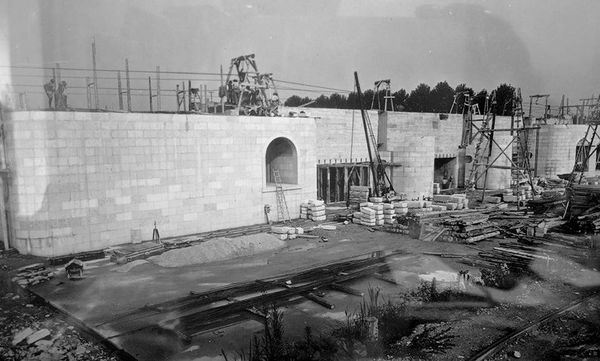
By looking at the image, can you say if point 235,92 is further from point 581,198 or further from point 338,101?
point 338,101

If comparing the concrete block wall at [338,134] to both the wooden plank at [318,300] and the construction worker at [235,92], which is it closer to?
the construction worker at [235,92]

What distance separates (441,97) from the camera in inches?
2645

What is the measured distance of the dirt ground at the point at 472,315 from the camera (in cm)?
786

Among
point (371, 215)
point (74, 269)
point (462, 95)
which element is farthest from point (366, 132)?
point (462, 95)

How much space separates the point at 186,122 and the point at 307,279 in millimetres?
8010

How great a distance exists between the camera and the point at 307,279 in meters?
11.5

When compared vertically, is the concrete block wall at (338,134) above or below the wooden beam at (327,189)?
above

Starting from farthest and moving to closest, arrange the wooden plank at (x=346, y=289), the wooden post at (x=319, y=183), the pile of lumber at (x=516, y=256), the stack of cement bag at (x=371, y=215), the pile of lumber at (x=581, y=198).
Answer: the wooden post at (x=319, y=183)
the stack of cement bag at (x=371, y=215)
the pile of lumber at (x=581, y=198)
the pile of lumber at (x=516, y=256)
the wooden plank at (x=346, y=289)

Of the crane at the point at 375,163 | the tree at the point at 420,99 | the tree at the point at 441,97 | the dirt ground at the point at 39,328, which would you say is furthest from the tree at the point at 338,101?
the dirt ground at the point at 39,328

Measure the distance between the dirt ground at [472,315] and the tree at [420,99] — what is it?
55.9 m

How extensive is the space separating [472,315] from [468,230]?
7.73m

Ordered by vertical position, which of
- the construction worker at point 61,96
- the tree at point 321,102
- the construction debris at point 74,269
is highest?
the tree at point 321,102

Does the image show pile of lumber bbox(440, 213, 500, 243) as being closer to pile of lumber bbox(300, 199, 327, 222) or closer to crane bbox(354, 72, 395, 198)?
pile of lumber bbox(300, 199, 327, 222)

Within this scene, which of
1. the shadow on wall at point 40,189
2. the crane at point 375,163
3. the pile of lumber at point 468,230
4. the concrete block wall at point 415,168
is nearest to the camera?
the shadow on wall at point 40,189
